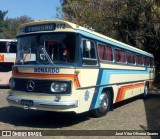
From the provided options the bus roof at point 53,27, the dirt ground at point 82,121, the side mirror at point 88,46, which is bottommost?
the dirt ground at point 82,121

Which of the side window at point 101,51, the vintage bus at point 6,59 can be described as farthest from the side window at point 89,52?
the vintage bus at point 6,59

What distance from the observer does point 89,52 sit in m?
10.0

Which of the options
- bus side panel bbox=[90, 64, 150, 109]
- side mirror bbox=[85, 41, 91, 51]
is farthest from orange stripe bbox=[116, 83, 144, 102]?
side mirror bbox=[85, 41, 91, 51]

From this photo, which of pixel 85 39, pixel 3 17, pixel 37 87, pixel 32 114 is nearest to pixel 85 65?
pixel 85 39

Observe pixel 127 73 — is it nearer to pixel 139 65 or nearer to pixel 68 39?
pixel 139 65

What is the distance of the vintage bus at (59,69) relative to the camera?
9.05 m

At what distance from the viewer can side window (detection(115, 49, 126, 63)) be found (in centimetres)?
1273

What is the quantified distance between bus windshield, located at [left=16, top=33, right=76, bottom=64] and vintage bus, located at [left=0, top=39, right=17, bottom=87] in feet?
37.8

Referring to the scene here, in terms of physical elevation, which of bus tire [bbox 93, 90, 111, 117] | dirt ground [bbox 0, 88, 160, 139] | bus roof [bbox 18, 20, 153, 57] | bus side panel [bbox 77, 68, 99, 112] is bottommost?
dirt ground [bbox 0, 88, 160, 139]

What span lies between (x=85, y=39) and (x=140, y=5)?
14767 millimetres

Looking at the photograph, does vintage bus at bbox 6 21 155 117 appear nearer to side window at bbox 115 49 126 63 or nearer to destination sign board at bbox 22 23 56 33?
destination sign board at bbox 22 23 56 33

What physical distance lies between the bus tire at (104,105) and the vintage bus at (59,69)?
0.03 meters

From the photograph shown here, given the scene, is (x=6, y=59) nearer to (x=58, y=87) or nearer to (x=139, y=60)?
(x=139, y=60)

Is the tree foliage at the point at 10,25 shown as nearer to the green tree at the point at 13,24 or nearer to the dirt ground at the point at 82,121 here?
the green tree at the point at 13,24
